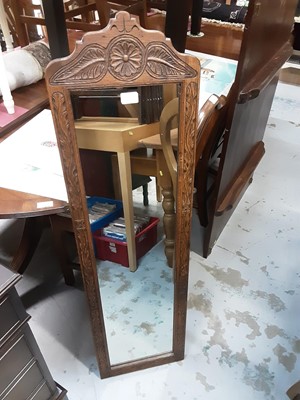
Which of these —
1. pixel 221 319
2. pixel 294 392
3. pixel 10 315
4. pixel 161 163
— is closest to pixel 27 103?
pixel 161 163

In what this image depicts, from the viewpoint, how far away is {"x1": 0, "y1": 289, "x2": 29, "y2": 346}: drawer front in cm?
79

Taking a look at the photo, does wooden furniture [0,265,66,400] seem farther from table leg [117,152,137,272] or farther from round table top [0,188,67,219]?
table leg [117,152,137,272]

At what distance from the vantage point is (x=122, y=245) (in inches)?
49.1

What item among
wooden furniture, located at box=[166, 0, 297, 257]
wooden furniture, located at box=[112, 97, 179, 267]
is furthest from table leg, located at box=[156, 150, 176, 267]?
wooden furniture, located at box=[166, 0, 297, 257]

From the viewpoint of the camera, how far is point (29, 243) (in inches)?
60.4

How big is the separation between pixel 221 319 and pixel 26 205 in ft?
3.02

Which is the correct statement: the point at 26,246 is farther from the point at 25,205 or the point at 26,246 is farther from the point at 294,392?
the point at 294,392

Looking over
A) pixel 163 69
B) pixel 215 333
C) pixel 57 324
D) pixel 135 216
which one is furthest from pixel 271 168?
pixel 163 69

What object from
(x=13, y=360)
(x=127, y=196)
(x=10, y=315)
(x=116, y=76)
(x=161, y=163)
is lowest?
(x=13, y=360)

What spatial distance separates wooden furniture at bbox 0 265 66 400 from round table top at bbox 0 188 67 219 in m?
0.14

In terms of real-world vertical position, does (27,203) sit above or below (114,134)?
below

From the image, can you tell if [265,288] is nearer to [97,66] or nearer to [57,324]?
[57,324]

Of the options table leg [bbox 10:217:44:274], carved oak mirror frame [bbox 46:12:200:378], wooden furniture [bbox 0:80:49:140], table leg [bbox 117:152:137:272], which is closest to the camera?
carved oak mirror frame [bbox 46:12:200:378]

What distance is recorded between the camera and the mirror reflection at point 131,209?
2.54 ft
